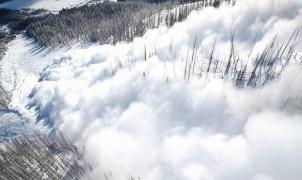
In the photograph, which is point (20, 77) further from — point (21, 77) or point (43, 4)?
point (43, 4)

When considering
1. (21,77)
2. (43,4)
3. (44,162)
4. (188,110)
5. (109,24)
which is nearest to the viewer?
(188,110)

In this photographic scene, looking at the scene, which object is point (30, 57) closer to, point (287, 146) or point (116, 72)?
point (116, 72)

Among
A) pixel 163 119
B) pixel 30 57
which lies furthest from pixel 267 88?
pixel 30 57

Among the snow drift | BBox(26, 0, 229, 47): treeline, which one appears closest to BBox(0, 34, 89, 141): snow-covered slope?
the snow drift

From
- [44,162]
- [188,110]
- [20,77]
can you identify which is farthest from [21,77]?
[188,110]

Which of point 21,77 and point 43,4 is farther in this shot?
point 43,4

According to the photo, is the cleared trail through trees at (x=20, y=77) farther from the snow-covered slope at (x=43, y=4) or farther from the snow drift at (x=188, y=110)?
the snow-covered slope at (x=43, y=4)
